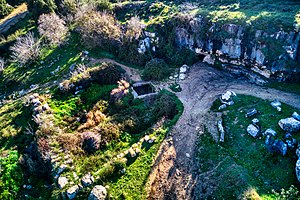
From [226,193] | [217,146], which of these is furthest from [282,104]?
[226,193]

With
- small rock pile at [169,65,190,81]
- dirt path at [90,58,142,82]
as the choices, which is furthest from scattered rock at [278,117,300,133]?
dirt path at [90,58,142,82]

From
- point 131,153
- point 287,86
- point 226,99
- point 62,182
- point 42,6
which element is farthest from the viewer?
point 42,6

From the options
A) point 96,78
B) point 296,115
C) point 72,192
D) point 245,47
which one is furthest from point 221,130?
point 96,78

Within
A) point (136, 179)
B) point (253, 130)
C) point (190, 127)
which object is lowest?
point (136, 179)

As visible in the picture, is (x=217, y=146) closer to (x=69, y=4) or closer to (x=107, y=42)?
(x=107, y=42)

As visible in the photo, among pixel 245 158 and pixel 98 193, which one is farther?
pixel 245 158

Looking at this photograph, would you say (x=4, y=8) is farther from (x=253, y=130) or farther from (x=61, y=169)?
(x=253, y=130)

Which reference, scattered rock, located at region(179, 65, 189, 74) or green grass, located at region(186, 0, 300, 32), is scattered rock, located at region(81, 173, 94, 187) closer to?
scattered rock, located at region(179, 65, 189, 74)
